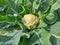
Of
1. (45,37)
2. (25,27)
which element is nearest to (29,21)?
(25,27)

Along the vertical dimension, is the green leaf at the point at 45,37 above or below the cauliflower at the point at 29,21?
below

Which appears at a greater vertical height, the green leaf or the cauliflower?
the cauliflower

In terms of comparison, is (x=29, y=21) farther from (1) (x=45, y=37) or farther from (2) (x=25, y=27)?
(1) (x=45, y=37)

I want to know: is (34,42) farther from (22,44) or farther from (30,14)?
(30,14)
